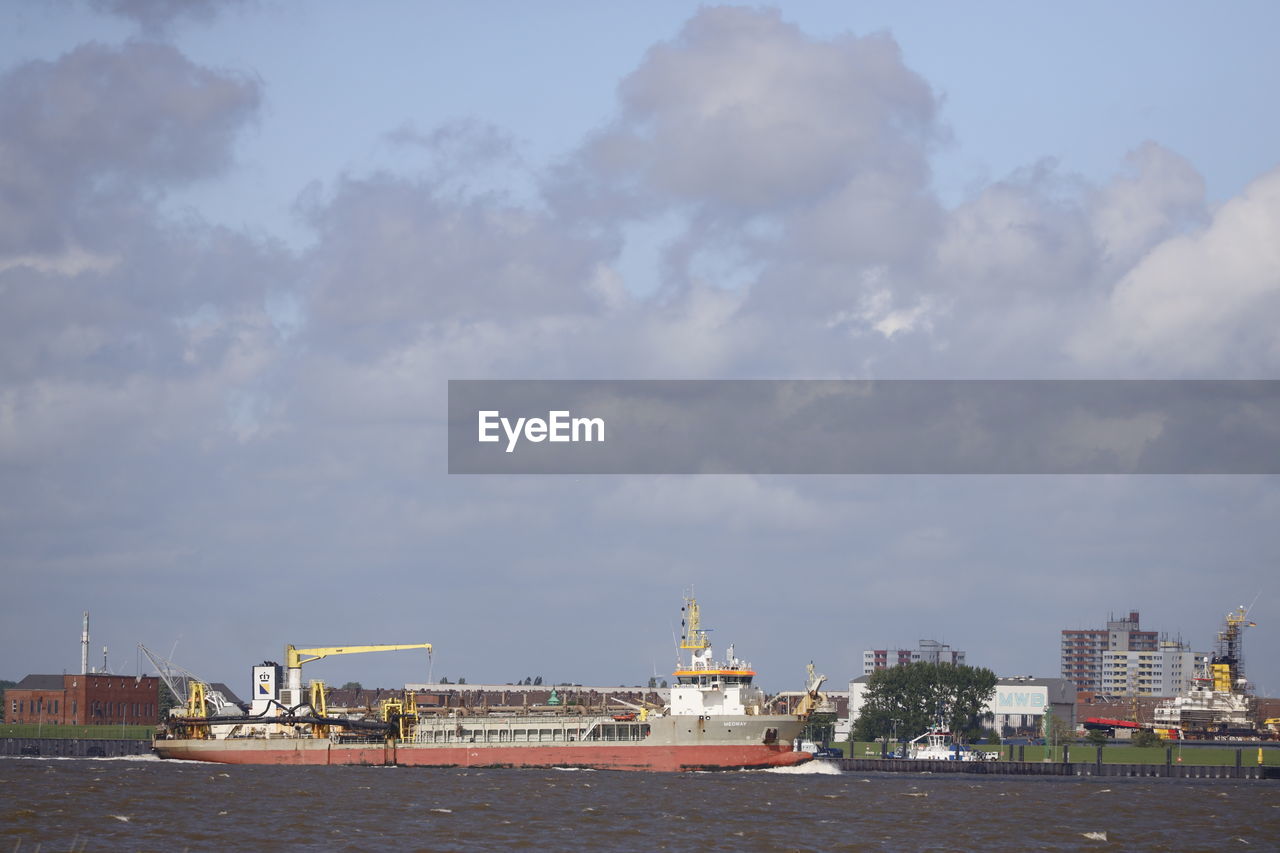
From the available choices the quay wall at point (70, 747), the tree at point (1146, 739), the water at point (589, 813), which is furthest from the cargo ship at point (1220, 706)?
the quay wall at point (70, 747)

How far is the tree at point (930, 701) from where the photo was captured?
194250 millimetres

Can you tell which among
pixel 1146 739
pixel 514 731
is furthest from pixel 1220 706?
pixel 514 731

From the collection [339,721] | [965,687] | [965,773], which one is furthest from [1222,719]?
[339,721]

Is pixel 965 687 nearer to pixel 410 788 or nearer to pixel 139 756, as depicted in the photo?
pixel 139 756

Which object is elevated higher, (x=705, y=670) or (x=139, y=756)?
(x=705, y=670)

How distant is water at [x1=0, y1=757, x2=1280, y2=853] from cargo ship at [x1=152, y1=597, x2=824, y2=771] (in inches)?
97.1

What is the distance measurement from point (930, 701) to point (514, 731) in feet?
281

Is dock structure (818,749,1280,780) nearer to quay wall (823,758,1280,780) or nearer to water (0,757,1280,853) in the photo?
quay wall (823,758,1280,780)

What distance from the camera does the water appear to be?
216 feet

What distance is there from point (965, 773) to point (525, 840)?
8682 cm

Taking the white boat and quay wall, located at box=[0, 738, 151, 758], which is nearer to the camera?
the white boat

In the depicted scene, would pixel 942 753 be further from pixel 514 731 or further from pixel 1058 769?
pixel 514 731

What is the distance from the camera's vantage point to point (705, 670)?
4528 inches

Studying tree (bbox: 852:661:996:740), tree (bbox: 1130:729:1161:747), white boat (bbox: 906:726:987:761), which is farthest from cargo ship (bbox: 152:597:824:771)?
tree (bbox: 852:661:996:740)
